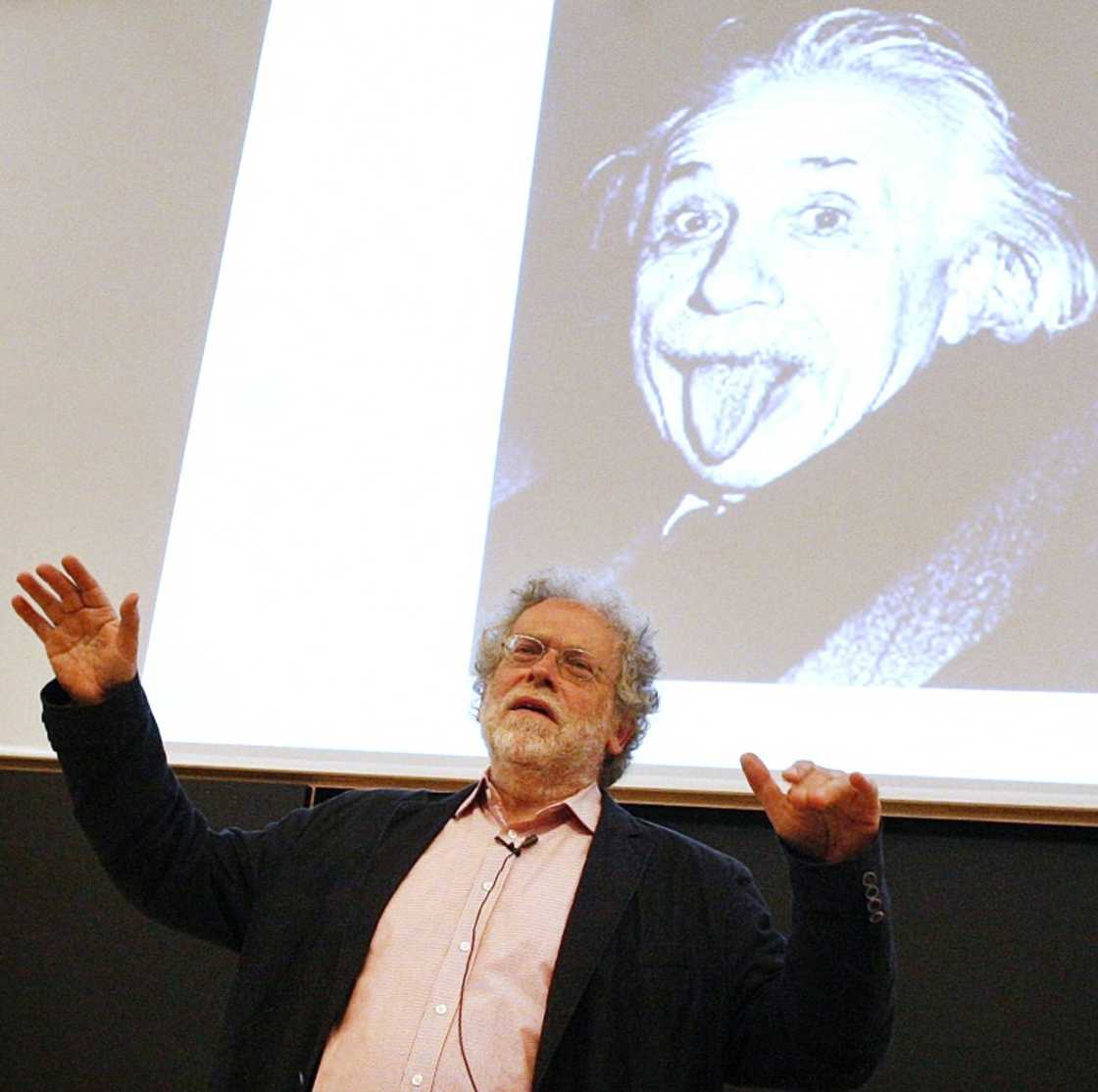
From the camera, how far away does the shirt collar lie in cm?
199

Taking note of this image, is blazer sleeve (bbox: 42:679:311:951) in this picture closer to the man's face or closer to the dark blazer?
the dark blazer

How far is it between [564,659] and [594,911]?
0.51 m

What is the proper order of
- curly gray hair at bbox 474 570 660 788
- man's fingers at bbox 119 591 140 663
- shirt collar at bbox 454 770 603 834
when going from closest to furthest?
1. man's fingers at bbox 119 591 140 663
2. shirt collar at bbox 454 770 603 834
3. curly gray hair at bbox 474 570 660 788

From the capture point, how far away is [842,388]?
9.21ft

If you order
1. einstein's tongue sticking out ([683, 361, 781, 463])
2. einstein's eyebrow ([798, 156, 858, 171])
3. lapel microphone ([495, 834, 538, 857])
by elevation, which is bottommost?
lapel microphone ([495, 834, 538, 857])

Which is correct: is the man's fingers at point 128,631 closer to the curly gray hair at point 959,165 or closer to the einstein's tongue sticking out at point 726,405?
the einstein's tongue sticking out at point 726,405

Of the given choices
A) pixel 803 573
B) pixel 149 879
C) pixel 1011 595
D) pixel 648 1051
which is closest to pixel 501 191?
pixel 803 573

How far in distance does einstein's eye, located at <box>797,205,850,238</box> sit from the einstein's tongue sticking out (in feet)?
1.03

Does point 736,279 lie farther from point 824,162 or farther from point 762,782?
point 762,782

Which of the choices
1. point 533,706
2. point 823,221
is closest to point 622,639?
point 533,706

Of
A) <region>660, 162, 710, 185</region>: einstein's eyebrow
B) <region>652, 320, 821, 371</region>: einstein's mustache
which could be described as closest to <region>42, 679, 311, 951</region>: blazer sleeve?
<region>652, 320, 821, 371</region>: einstein's mustache

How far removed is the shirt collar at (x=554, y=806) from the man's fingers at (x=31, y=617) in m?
0.61

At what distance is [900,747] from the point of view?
252 cm

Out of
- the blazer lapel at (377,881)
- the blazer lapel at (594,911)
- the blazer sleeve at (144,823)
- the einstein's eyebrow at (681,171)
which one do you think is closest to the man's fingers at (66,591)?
the blazer sleeve at (144,823)
